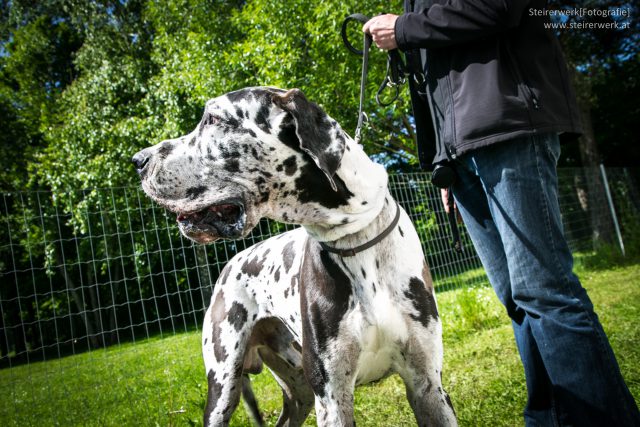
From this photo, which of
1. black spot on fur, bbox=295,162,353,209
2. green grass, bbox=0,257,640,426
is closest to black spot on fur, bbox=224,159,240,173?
black spot on fur, bbox=295,162,353,209

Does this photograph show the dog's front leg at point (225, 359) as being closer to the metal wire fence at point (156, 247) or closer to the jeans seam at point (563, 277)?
the jeans seam at point (563, 277)

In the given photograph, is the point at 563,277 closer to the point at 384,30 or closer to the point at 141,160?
the point at 384,30

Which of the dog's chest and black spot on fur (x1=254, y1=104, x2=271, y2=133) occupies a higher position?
black spot on fur (x1=254, y1=104, x2=271, y2=133)

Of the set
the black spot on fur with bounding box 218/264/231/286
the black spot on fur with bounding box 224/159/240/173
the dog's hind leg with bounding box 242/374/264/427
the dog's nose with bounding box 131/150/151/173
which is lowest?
the dog's hind leg with bounding box 242/374/264/427

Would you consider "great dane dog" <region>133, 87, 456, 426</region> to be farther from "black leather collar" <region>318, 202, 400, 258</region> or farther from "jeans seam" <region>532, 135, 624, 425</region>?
"jeans seam" <region>532, 135, 624, 425</region>

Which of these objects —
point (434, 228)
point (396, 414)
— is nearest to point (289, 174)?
point (396, 414)

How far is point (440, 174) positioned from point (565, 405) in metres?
1.13

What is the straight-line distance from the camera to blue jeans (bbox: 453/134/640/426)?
1720mm

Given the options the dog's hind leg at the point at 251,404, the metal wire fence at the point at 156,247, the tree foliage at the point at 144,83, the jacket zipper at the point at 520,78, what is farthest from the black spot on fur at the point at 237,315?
the tree foliage at the point at 144,83

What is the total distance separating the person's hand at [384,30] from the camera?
6.81 feet

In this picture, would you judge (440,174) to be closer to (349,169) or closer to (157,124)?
(349,169)

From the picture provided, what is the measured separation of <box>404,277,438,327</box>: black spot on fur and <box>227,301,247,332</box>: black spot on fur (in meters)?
1.17

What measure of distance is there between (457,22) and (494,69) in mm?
239

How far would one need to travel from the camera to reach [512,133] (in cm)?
175
